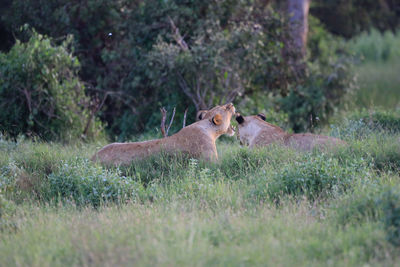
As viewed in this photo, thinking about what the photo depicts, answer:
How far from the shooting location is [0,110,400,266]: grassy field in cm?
398

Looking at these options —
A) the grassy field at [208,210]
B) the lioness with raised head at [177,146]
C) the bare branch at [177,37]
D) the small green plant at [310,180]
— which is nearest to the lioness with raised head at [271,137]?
the grassy field at [208,210]

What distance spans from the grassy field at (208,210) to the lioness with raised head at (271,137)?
40 centimetres

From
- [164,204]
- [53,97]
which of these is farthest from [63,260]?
[53,97]

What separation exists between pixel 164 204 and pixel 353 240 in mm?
2134

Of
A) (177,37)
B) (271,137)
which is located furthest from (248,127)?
(177,37)

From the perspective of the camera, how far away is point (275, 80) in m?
12.2

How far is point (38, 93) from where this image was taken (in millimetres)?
9930

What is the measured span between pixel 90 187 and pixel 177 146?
1551 millimetres

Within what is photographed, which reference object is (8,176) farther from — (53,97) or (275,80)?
(275,80)

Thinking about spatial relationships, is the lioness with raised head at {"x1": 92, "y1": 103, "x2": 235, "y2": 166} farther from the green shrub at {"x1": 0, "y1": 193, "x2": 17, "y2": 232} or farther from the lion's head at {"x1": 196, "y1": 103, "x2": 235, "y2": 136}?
the green shrub at {"x1": 0, "y1": 193, "x2": 17, "y2": 232}

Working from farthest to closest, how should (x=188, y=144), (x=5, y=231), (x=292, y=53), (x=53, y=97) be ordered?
(x=292, y=53)
(x=53, y=97)
(x=188, y=144)
(x=5, y=231)

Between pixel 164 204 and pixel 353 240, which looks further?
pixel 164 204

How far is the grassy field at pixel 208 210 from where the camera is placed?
398 cm

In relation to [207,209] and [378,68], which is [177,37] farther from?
[378,68]
